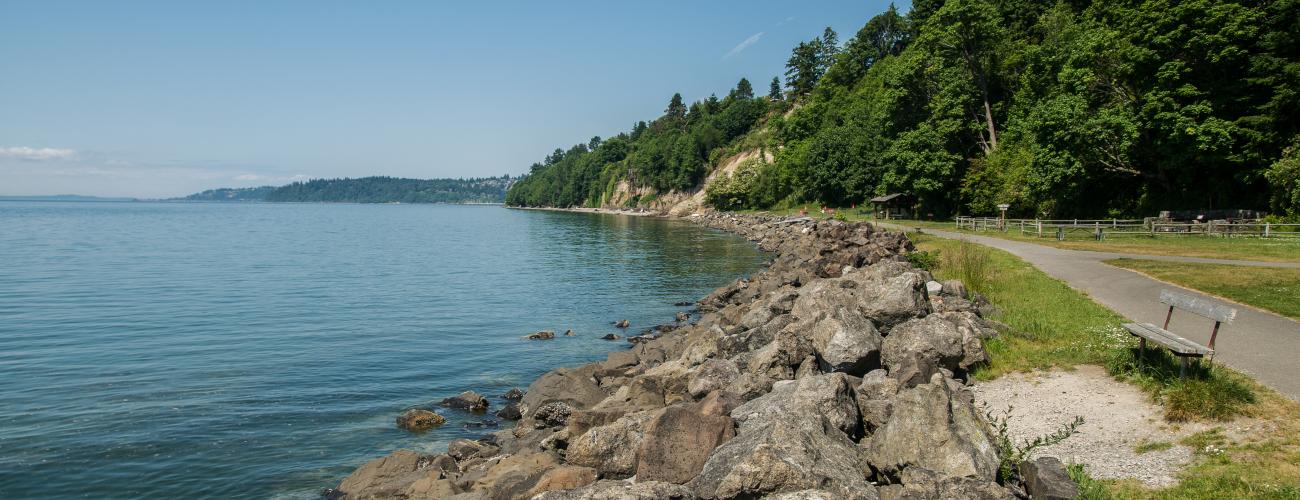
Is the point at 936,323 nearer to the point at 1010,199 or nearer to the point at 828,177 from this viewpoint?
the point at 1010,199

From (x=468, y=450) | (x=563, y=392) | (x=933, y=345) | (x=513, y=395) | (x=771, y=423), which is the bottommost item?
(x=513, y=395)

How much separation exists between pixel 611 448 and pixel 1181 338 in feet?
26.0

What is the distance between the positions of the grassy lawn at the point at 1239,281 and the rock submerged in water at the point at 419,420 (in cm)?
1686

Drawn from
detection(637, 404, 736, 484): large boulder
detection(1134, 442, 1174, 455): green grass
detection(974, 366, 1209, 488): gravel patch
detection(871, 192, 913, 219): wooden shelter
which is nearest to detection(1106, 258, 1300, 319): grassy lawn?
detection(974, 366, 1209, 488): gravel patch

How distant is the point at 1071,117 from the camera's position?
146ft

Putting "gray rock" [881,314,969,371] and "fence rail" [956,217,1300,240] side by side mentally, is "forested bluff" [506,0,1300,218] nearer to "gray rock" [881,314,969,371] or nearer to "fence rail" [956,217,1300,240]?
"fence rail" [956,217,1300,240]

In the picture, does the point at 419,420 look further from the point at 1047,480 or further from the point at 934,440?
the point at 1047,480

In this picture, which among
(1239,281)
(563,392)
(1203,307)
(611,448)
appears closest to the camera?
(611,448)

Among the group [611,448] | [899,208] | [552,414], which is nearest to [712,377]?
[552,414]

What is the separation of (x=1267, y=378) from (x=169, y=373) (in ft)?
72.4

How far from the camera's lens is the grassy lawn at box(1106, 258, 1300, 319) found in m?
16.2

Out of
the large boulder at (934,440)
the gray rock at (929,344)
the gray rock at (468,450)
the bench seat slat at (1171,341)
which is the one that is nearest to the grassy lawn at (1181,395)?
the bench seat slat at (1171,341)

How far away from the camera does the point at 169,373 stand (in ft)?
60.6

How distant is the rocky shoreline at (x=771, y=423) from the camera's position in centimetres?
755
